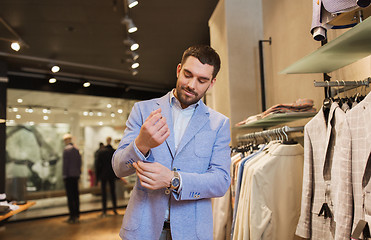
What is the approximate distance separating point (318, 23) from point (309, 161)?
0.76 metres

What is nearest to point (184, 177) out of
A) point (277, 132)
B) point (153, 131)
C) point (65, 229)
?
point (153, 131)

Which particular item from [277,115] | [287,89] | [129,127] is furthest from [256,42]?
[129,127]

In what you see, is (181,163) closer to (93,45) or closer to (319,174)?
(319,174)

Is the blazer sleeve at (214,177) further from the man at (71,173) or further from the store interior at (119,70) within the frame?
the man at (71,173)

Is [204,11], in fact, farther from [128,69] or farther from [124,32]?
[128,69]

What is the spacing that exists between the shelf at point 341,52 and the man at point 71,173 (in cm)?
582

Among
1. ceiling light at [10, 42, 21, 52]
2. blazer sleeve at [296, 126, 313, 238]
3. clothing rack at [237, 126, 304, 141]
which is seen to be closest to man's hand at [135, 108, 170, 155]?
blazer sleeve at [296, 126, 313, 238]

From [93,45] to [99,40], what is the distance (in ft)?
0.69

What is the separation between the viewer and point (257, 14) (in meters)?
4.16

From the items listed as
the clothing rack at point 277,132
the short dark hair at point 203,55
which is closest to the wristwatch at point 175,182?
the short dark hair at point 203,55

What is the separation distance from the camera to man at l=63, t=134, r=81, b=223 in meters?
6.93

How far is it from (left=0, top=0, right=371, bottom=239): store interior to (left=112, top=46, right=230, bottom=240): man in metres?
0.70

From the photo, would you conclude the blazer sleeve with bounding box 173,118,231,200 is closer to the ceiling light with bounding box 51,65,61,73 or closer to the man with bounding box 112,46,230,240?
the man with bounding box 112,46,230,240

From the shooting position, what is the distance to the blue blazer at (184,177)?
4.52 feet
